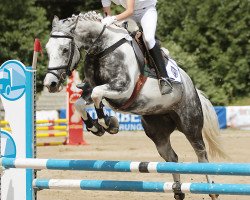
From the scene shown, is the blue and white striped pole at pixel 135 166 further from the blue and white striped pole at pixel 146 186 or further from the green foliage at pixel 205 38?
the green foliage at pixel 205 38

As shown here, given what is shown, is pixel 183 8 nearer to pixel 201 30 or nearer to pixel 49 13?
pixel 201 30

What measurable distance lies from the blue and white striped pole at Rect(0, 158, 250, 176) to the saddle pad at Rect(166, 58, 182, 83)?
142 centimetres

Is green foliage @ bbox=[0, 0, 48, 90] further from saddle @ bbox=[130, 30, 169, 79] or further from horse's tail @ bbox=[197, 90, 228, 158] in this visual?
saddle @ bbox=[130, 30, 169, 79]

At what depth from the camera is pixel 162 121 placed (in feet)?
21.8

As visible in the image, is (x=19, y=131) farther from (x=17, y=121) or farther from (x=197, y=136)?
(x=197, y=136)

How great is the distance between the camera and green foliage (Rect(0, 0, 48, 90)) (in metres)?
26.8

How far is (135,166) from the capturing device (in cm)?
498

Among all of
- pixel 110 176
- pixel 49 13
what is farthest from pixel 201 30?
pixel 110 176

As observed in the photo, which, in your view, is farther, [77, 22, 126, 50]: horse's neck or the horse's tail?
the horse's tail

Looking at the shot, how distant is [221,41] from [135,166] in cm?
2106

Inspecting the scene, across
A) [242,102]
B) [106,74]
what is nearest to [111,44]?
[106,74]

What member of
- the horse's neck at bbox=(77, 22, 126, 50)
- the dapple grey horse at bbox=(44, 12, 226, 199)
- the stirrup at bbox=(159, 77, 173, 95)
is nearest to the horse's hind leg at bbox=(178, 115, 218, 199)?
the dapple grey horse at bbox=(44, 12, 226, 199)

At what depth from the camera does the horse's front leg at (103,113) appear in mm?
5461

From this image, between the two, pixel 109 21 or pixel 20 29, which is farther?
pixel 20 29
